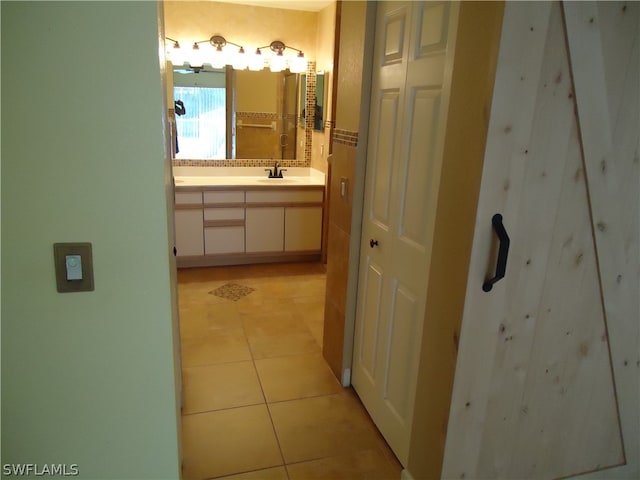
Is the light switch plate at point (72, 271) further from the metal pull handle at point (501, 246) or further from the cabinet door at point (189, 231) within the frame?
the cabinet door at point (189, 231)

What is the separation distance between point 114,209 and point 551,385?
1693mm

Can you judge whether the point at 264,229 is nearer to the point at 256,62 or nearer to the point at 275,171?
the point at 275,171

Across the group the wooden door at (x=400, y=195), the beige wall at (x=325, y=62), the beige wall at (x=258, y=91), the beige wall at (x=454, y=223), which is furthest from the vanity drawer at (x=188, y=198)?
the beige wall at (x=454, y=223)

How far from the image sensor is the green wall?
101 centimetres

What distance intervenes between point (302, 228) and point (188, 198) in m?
1.13

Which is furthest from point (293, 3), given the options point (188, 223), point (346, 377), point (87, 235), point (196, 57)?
point (87, 235)

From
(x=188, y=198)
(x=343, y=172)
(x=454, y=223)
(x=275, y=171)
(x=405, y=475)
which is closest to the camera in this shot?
(x=454, y=223)

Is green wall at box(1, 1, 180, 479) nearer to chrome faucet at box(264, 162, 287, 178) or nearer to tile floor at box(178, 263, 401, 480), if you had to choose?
tile floor at box(178, 263, 401, 480)

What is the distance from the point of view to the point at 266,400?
2480 mm

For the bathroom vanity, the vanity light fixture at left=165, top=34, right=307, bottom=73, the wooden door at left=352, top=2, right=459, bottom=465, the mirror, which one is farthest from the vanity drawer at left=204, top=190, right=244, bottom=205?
the wooden door at left=352, top=2, right=459, bottom=465

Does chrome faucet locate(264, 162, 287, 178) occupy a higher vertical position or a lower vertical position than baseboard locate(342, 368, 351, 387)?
higher

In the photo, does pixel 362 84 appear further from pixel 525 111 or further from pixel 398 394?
pixel 398 394

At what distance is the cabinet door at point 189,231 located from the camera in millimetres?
4160

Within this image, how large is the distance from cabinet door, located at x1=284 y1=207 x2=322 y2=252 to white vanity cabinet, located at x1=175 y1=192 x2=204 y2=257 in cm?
83
